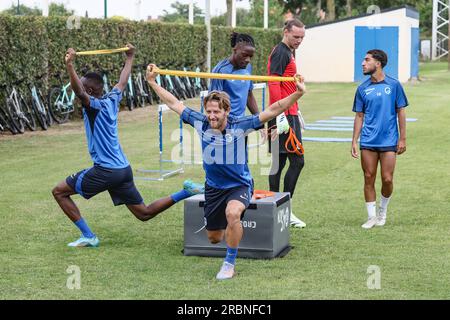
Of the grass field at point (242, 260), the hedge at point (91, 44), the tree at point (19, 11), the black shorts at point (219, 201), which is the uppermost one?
the tree at point (19, 11)

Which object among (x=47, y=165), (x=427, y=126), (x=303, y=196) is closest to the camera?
(x=303, y=196)

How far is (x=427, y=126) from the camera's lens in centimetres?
1989

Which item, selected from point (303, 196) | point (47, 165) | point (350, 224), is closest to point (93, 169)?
point (350, 224)

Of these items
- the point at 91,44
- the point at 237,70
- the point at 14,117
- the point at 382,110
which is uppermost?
the point at 91,44

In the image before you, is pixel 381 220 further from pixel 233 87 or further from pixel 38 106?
pixel 38 106

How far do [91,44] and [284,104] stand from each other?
1589cm

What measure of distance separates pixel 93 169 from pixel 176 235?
3.89ft

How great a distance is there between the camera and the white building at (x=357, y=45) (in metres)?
38.0

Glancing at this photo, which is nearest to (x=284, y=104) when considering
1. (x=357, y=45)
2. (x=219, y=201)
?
(x=219, y=201)

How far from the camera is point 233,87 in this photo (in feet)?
28.1

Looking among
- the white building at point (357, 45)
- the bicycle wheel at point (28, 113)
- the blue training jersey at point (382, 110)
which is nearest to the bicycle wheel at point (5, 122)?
the bicycle wheel at point (28, 113)

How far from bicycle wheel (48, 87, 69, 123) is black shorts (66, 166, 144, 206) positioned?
12.0m

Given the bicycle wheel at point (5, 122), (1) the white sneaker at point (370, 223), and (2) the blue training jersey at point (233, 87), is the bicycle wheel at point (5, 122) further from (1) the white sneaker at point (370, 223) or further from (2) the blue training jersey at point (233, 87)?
(1) the white sneaker at point (370, 223)
